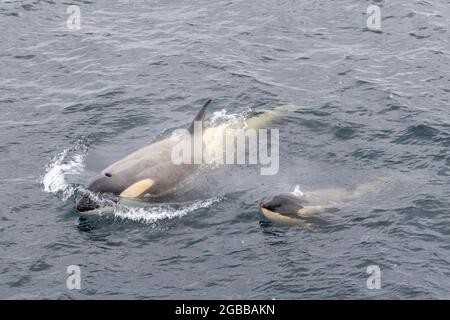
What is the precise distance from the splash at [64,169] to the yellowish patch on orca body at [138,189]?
2.04 m

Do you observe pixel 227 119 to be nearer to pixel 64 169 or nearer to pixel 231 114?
pixel 231 114

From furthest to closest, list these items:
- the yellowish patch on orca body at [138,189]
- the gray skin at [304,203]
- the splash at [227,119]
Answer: the splash at [227,119], the yellowish patch on orca body at [138,189], the gray skin at [304,203]

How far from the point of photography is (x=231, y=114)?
28.2 meters

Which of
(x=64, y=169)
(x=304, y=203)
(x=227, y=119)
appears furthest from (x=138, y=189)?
(x=227, y=119)

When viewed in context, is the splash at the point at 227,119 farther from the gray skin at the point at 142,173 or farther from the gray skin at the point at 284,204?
the gray skin at the point at 284,204

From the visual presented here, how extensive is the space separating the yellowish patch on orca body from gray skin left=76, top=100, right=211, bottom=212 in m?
0.09

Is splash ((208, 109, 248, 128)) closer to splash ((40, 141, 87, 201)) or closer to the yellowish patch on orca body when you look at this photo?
splash ((40, 141, 87, 201))

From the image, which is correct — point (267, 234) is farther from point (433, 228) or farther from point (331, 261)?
point (433, 228)

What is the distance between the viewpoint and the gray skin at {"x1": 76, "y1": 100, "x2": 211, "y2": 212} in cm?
2155

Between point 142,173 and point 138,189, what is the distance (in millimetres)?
625

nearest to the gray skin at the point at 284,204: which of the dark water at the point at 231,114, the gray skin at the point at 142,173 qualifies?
the dark water at the point at 231,114

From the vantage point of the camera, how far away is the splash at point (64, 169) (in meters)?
22.9

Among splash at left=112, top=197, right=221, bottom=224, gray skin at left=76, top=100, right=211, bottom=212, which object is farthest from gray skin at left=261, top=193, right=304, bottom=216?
gray skin at left=76, top=100, right=211, bottom=212

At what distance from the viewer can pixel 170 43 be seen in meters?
34.2
